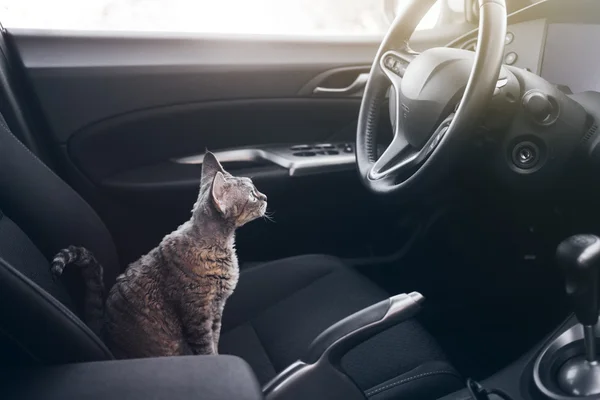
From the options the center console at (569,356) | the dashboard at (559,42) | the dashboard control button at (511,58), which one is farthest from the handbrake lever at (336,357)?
the dashboard control button at (511,58)

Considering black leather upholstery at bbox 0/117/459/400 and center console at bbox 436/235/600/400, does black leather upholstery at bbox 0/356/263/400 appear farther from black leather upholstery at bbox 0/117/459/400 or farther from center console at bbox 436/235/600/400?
center console at bbox 436/235/600/400

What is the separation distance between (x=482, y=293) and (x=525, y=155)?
A: 56 centimetres

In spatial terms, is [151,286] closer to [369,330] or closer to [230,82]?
[369,330]

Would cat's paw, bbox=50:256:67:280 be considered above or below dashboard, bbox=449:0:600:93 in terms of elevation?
below

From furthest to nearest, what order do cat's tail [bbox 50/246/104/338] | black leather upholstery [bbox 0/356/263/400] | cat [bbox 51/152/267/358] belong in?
1. cat [bbox 51/152/267/358]
2. cat's tail [bbox 50/246/104/338]
3. black leather upholstery [bbox 0/356/263/400]

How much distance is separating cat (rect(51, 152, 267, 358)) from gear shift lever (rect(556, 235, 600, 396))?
2.26 ft

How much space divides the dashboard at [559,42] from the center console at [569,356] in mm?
543

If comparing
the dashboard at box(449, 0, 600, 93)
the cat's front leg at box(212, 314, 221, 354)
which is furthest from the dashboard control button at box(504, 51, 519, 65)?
the cat's front leg at box(212, 314, 221, 354)

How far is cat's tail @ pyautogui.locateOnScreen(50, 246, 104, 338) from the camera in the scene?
117 centimetres

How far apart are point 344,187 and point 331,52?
0.47 meters

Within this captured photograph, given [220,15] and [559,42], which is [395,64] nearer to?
[559,42]

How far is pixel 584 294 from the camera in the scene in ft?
3.59

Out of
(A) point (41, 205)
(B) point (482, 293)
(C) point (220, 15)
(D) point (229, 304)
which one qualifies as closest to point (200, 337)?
(D) point (229, 304)

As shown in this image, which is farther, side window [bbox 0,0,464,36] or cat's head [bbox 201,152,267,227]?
side window [bbox 0,0,464,36]
